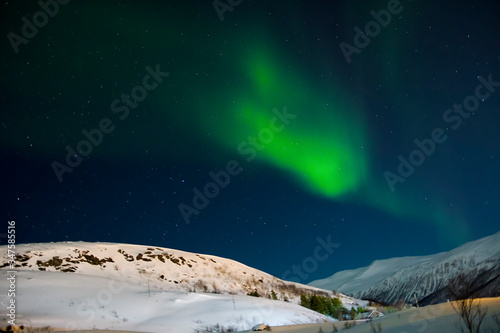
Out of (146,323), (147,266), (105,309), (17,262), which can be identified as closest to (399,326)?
(146,323)

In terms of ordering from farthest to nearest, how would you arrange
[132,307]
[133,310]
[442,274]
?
[442,274] → [132,307] → [133,310]

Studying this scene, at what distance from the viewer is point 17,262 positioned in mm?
43562

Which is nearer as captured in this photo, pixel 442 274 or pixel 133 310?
pixel 133 310

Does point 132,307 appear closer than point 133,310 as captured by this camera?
No

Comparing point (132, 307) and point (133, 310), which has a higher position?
point (132, 307)

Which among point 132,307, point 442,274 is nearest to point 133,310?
point 132,307

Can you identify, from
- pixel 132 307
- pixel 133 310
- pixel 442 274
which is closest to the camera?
pixel 133 310

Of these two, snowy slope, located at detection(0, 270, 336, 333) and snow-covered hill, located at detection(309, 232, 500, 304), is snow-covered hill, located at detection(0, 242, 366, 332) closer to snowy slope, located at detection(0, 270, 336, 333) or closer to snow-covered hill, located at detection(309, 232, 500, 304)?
snowy slope, located at detection(0, 270, 336, 333)

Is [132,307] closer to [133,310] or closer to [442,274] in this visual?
[133,310]

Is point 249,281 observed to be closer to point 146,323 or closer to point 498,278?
point 146,323

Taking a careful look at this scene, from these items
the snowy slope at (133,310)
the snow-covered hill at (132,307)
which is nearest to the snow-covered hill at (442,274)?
the snow-covered hill at (132,307)

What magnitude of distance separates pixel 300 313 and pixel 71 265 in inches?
1614

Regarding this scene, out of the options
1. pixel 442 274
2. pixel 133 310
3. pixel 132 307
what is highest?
pixel 132 307

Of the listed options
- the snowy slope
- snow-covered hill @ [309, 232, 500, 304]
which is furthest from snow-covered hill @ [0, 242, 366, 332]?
snow-covered hill @ [309, 232, 500, 304]
